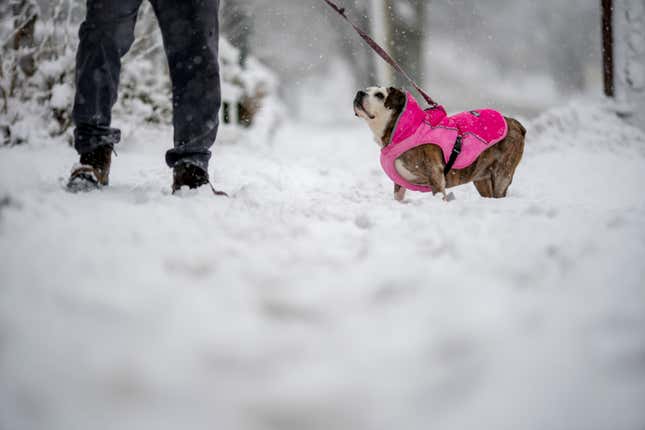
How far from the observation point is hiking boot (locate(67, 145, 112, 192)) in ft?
4.82

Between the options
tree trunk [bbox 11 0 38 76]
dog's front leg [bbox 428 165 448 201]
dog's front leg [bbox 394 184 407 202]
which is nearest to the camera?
dog's front leg [bbox 428 165 448 201]

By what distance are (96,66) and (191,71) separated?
0.37m

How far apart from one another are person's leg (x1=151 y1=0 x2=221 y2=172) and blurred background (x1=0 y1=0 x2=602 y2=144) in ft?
8.28

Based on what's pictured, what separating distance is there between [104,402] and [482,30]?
16845 millimetres

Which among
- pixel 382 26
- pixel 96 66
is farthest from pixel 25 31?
pixel 382 26

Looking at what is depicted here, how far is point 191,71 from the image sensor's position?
5.48ft

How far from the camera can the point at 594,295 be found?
752mm

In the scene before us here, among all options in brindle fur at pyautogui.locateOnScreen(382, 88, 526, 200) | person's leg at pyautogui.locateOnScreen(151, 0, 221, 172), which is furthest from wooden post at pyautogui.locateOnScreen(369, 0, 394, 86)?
person's leg at pyautogui.locateOnScreen(151, 0, 221, 172)

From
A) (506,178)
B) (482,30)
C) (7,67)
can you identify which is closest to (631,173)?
(506,178)

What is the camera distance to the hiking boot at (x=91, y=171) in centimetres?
147

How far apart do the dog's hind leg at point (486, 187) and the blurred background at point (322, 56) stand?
361 cm

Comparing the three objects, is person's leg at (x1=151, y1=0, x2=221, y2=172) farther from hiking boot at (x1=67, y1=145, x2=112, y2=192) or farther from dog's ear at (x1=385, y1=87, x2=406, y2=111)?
dog's ear at (x1=385, y1=87, x2=406, y2=111)

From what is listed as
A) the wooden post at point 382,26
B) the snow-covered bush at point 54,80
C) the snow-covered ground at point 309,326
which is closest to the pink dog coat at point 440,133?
the snow-covered ground at point 309,326

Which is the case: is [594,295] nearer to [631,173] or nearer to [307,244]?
[307,244]
